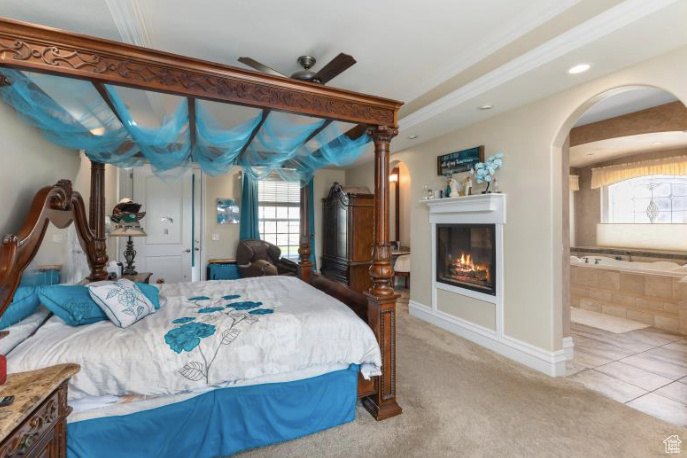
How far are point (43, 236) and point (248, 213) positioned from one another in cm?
377

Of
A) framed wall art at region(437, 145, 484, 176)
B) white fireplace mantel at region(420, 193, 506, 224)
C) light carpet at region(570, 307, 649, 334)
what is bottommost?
light carpet at region(570, 307, 649, 334)

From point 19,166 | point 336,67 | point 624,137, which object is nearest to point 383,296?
point 336,67

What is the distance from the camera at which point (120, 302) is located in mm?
2000

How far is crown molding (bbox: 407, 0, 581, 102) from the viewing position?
1.98 metres

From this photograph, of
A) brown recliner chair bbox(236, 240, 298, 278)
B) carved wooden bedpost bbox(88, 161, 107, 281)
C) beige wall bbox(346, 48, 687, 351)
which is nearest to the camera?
beige wall bbox(346, 48, 687, 351)

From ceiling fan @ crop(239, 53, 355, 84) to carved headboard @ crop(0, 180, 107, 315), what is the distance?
148 centimetres

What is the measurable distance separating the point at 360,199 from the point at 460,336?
2591mm

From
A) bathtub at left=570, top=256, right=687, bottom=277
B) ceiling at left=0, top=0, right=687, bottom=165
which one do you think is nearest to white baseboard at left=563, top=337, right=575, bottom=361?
bathtub at left=570, top=256, right=687, bottom=277

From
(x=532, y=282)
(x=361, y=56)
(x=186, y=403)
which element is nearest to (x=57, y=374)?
(x=186, y=403)

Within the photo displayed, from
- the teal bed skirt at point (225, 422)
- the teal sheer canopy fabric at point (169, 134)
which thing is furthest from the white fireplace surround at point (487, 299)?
the teal bed skirt at point (225, 422)

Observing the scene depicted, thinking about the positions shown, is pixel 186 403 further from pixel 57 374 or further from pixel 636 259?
pixel 636 259

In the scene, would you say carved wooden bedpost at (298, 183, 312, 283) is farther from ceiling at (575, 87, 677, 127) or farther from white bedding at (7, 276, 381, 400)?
ceiling at (575, 87, 677, 127)

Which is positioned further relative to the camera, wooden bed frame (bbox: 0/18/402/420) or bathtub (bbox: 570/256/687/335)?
bathtub (bbox: 570/256/687/335)

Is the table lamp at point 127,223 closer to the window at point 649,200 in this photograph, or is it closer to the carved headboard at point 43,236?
the carved headboard at point 43,236
